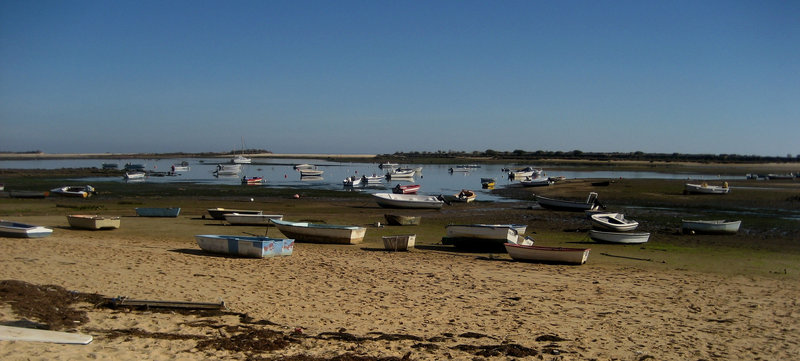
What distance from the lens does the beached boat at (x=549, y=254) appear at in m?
18.6

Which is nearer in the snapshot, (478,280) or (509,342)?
(509,342)

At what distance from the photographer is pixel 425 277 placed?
52.6 ft

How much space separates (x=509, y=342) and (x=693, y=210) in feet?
111

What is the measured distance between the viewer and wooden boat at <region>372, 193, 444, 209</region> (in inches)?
1570

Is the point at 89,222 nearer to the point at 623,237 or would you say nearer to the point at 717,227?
the point at 623,237

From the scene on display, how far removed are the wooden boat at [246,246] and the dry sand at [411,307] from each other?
1.38 feet

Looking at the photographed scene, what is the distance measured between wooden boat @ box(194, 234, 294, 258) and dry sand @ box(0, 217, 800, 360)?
1.38 ft

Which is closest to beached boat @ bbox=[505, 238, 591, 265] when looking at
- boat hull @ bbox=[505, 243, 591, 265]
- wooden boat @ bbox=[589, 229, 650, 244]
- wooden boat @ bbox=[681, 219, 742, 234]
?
boat hull @ bbox=[505, 243, 591, 265]

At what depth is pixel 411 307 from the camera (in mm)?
12555

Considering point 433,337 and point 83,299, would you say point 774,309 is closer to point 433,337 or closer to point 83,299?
point 433,337

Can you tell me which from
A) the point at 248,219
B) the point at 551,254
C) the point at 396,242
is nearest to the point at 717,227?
the point at 551,254

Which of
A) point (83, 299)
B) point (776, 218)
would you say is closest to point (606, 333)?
point (83, 299)

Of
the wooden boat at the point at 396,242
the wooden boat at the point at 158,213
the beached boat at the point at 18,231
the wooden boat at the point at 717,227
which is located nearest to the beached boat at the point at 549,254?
the wooden boat at the point at 396,242

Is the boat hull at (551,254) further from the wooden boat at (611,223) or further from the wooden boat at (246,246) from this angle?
the wooden boat at (611,223)
